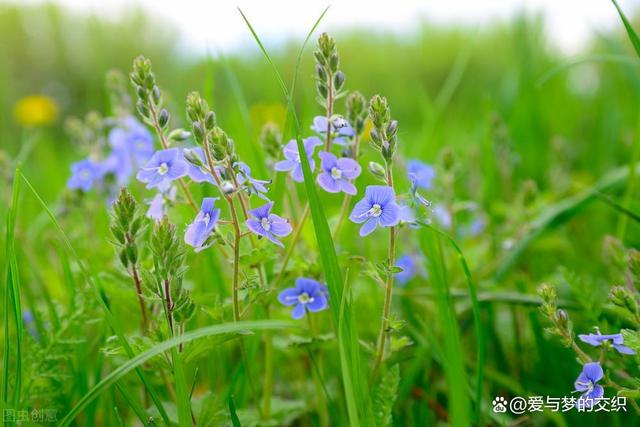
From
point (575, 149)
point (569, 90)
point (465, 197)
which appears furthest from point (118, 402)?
point (569, 90)

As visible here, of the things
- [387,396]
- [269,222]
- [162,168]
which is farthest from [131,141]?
[387,396]

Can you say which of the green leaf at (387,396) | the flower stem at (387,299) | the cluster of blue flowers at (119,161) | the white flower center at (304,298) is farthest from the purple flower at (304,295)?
the cluster of blue flowers at (119,161)

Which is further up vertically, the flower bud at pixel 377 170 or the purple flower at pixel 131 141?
the purple flower at pixel 131 141

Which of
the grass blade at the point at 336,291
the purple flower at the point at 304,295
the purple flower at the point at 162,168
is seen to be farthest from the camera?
the purple flower at the point at 304,295

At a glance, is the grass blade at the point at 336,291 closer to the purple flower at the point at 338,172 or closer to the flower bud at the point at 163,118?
the purple flower at the point at 338,172

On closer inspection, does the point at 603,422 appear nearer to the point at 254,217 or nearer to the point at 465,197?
the point at 254,217

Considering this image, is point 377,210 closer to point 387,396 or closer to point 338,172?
point 338,172

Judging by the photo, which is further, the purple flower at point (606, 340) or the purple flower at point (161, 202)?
the purple flower at point (161, 202)
